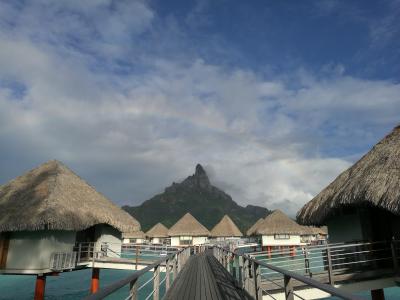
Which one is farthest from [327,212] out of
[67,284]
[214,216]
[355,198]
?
[214,216]

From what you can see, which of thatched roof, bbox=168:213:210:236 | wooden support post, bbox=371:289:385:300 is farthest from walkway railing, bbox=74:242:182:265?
thatched roof, bbox=168:213:210:236

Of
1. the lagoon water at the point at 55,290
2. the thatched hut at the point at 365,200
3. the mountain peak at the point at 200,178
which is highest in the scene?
the mountain peak at the point at 200,178

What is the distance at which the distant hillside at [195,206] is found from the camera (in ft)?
431

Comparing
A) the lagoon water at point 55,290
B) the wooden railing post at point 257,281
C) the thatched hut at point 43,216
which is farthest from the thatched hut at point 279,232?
the wooden railing post at point 257,281

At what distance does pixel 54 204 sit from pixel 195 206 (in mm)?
135049

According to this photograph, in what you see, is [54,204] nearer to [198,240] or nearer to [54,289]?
[54,289]

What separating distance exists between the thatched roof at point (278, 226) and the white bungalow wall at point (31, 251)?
981 inches

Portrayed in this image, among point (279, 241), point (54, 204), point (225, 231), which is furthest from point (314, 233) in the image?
point (54, 204)

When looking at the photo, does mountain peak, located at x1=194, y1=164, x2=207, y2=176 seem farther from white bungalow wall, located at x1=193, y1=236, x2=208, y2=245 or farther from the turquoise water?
the turquoise water

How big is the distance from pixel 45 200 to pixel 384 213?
13.7 m

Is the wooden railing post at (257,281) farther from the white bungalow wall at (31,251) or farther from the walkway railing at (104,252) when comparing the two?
the white bungalow wall at (31,251)

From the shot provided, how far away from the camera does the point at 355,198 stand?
10531mm

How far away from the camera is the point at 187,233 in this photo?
3919 cm

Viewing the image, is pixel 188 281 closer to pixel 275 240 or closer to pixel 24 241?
pixel 24 241
